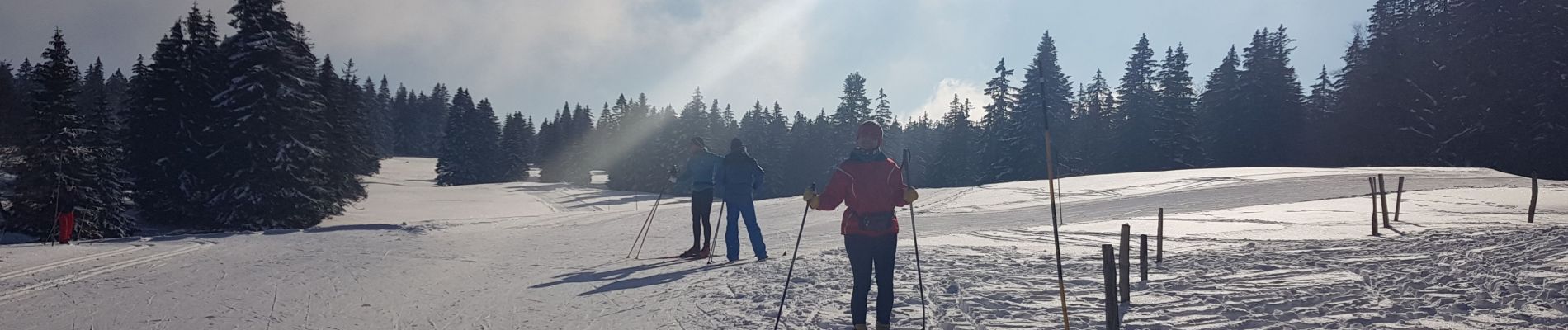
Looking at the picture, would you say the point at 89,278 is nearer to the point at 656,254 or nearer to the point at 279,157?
the point at 656,254

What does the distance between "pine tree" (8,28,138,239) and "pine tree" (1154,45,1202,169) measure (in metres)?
59.1

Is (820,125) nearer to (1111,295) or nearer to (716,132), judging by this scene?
(716,132)

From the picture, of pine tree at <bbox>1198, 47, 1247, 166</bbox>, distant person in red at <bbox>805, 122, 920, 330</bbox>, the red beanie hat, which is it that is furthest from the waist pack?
pine tree at <bbox>1198, 47, 1247, 166</bbox>

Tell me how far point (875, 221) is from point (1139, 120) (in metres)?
56.5

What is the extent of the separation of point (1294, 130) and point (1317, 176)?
32.6 meters

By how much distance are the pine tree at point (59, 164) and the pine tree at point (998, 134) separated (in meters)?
49.0

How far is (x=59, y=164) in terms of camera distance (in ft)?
79.7

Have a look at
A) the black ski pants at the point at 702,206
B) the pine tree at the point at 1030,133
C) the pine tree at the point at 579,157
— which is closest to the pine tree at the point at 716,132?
the pine tree at the point at 579,157

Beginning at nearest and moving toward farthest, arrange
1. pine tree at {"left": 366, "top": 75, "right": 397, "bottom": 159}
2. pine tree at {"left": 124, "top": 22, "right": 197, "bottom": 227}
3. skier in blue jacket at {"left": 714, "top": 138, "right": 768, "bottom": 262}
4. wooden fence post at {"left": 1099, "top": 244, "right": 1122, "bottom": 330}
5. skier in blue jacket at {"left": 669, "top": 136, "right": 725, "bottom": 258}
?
wooden fence post at {"left": 1099, "top": 244, "right": 1122, "bottom": 330} < skier in blue jacket at {"left": 714, "top": 138, "right": 768, "bottom": 262} < skier in blue jacket at {"left": 669, "top": 136, "right": 725, "bottom": 258} < pine tree at {"left": 124, "top": 22, "right": 197, "bottom": 227} < pine tree at {"left": 366, "top": 75, "right": 397, "bottom": 159}

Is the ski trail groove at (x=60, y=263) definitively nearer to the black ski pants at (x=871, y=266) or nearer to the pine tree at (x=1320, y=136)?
the black ski pants at (x=871, y=266)

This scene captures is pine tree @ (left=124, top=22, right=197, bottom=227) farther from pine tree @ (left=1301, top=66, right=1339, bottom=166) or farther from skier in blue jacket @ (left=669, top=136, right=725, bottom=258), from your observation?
pine tree @ (left=1301, top=66, right=1339, bottom=166)

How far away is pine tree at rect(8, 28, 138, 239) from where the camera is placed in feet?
79.3

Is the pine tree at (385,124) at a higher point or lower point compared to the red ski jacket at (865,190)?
higher

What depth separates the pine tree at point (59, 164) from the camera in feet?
79.3
